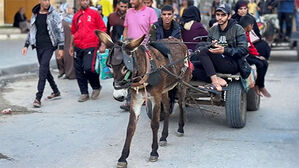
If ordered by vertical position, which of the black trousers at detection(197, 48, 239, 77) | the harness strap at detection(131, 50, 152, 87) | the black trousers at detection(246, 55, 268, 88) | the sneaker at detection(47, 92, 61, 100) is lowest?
the sneaker at detection(47, 92, 61, 100)

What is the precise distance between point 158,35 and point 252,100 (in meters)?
2.22

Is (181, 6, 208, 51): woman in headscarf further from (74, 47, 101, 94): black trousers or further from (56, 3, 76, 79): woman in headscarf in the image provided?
(56, 3, 76, 79): woman in headscarf

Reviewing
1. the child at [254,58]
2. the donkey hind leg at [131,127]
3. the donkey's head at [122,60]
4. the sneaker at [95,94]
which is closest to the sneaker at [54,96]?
the sneaker at [95,94]

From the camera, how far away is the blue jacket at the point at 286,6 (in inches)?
634

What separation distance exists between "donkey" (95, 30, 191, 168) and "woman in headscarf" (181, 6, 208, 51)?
1146mm

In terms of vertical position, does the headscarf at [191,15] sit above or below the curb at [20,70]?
above

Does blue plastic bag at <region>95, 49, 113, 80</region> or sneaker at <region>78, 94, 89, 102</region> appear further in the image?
sneaker at <region>78, 94, 89, 102</region>

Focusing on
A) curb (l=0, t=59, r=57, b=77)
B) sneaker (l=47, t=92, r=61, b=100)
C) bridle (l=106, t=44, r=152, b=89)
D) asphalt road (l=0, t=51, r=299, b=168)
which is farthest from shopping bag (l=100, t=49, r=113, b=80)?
curb (l=0, t=59, r=57, b=77)

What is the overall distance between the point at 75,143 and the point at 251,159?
2.25m

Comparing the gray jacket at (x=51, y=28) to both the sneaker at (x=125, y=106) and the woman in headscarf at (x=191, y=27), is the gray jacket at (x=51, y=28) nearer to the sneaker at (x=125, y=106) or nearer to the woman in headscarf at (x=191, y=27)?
the sneaker at (x=125, y=106)

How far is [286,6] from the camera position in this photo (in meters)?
16.2

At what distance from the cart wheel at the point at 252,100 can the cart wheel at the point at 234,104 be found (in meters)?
1.23

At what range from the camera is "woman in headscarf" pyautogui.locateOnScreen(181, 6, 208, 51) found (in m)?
8.66

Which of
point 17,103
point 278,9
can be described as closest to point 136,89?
point 17,103
